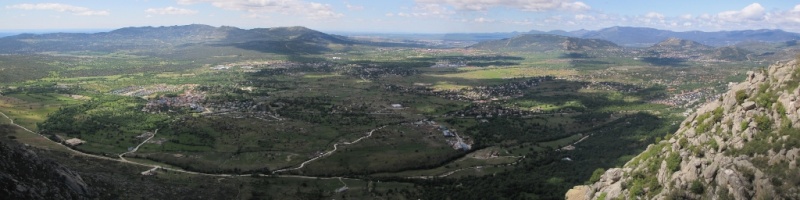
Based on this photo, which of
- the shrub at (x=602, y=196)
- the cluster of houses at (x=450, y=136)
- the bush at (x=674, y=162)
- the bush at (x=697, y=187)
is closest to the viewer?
the bush at (x=697, y=187)

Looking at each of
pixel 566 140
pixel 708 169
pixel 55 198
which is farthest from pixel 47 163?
pixel 566 140

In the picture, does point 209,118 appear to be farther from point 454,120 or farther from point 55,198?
point 55,198

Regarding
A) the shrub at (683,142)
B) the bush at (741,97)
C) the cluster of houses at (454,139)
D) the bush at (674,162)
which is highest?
the bush at (741,97)

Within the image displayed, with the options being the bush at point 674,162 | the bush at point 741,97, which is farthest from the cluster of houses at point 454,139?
the bush at point 741,97

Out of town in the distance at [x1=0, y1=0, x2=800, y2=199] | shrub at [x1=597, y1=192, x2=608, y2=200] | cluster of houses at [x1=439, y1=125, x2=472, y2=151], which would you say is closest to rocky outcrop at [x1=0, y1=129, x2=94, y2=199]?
town in the distance at [x1=0, y1=0, x2=800, y2=199]

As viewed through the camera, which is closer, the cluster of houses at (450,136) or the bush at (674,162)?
the bush at (674,162)

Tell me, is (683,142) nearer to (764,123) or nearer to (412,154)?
(764,123)

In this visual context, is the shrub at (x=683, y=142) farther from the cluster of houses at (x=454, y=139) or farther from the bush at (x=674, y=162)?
the cluster of houses at (x=454, y=139)

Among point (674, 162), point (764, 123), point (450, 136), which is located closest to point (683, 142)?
point (674, 162)
